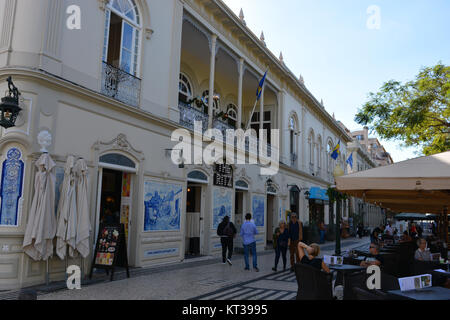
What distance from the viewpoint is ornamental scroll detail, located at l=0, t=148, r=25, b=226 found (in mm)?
7461

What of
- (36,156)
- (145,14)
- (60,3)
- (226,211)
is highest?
(145,14)

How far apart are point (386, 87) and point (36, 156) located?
13326 millimetres

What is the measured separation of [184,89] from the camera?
16.9 m

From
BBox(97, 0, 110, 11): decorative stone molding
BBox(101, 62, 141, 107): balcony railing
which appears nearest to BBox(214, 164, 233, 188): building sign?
BBox(101, 62, 141, 107): balcony railing

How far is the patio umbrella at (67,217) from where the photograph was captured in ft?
25.8

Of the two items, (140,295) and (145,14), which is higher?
(145,14)

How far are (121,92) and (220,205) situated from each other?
6.39 metres

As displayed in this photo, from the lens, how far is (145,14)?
11328 mm

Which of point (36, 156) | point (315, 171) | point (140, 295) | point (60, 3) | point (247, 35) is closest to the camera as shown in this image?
point (140, 295)

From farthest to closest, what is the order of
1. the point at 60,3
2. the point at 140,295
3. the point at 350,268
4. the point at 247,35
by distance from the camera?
the point at 247,35, the point at 60,3, the point at 140,295, the point at 350,268

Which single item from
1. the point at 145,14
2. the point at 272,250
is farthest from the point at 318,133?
the point at 145,14
